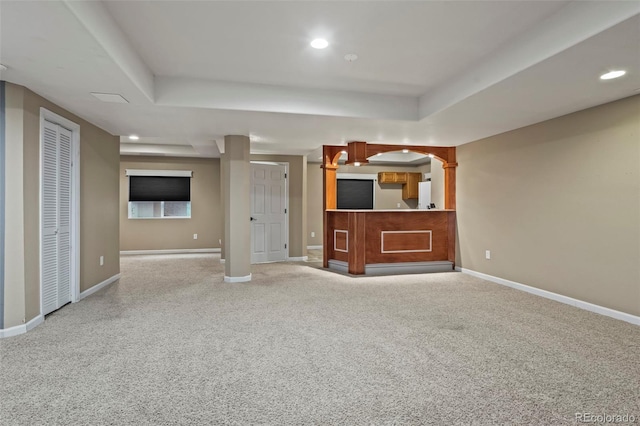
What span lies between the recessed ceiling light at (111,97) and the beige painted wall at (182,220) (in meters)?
4.92

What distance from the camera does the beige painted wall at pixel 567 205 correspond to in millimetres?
3598

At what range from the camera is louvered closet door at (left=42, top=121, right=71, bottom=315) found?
3.61 m

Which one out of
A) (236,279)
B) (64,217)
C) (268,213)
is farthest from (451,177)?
(64,217)

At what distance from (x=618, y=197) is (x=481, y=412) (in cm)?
310

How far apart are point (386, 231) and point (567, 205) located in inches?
103

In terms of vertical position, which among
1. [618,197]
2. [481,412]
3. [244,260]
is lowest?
[481,412]

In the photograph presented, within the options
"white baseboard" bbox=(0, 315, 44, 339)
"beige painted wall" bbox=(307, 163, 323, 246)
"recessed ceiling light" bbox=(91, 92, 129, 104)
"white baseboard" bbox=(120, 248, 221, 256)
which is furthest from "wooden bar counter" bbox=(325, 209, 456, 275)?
"white baseboard" bbox=(0, 315, 44, 339)

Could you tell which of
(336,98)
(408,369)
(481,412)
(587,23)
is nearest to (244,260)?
(336,98)

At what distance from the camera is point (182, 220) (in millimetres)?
8742

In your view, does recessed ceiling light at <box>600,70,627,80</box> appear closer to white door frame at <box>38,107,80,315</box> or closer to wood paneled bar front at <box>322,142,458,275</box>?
wood paneled bar front at <box>322,142,458,275</box>

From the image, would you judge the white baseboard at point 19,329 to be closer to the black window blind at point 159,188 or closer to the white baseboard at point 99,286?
the white baseboard at point 99,286

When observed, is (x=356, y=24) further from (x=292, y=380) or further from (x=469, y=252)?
(x=469, y=252)

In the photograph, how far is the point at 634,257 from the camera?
11.6 feet

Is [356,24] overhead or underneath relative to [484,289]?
overhead
